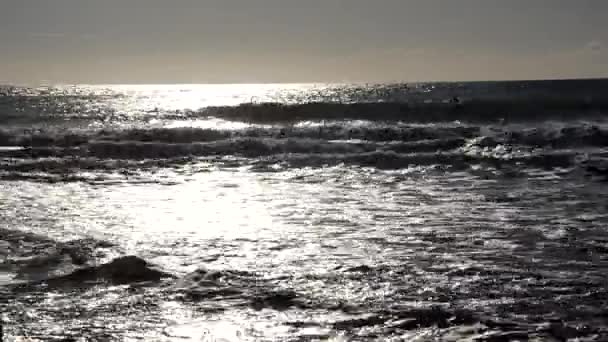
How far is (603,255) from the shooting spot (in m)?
7.43

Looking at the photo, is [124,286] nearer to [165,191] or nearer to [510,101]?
[165,191]

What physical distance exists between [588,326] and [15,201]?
33.2 feet

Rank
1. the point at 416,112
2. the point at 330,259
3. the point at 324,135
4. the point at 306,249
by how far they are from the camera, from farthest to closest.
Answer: the point at 416,112 → the point at 324,135 → the point at 306,249 → the point at 330,259

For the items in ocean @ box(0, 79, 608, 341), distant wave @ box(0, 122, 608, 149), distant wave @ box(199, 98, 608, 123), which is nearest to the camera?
ocean @ box(0, 79, 608, 341)

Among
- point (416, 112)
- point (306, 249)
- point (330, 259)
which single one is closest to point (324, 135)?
point (416, 112)

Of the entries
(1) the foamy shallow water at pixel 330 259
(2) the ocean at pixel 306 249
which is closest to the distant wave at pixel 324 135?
(2) the ocean at pixel 306 249

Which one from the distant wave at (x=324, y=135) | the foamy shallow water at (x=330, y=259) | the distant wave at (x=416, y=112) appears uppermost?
the distant wave at (x=416, y=112)

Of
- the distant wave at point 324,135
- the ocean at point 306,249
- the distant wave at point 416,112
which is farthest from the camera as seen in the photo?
the distant wave at point 416,112

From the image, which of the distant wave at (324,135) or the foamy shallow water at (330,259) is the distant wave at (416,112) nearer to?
the distant wave at (324,135)

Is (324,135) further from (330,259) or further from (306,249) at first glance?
(330,259)

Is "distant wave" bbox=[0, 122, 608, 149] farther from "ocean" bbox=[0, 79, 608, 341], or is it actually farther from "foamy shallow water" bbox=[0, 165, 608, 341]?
"foamy shallow water" bbox=[0, 165, 608, 341]

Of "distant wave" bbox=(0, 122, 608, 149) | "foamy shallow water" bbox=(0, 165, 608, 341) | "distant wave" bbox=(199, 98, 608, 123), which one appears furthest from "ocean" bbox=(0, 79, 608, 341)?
"distant wave" bbox=(199, 98, 608, 123)

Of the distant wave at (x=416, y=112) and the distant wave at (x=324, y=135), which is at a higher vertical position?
the distant wave at (x=416, y=112)

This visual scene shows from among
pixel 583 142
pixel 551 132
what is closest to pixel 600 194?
pixel 583 142
